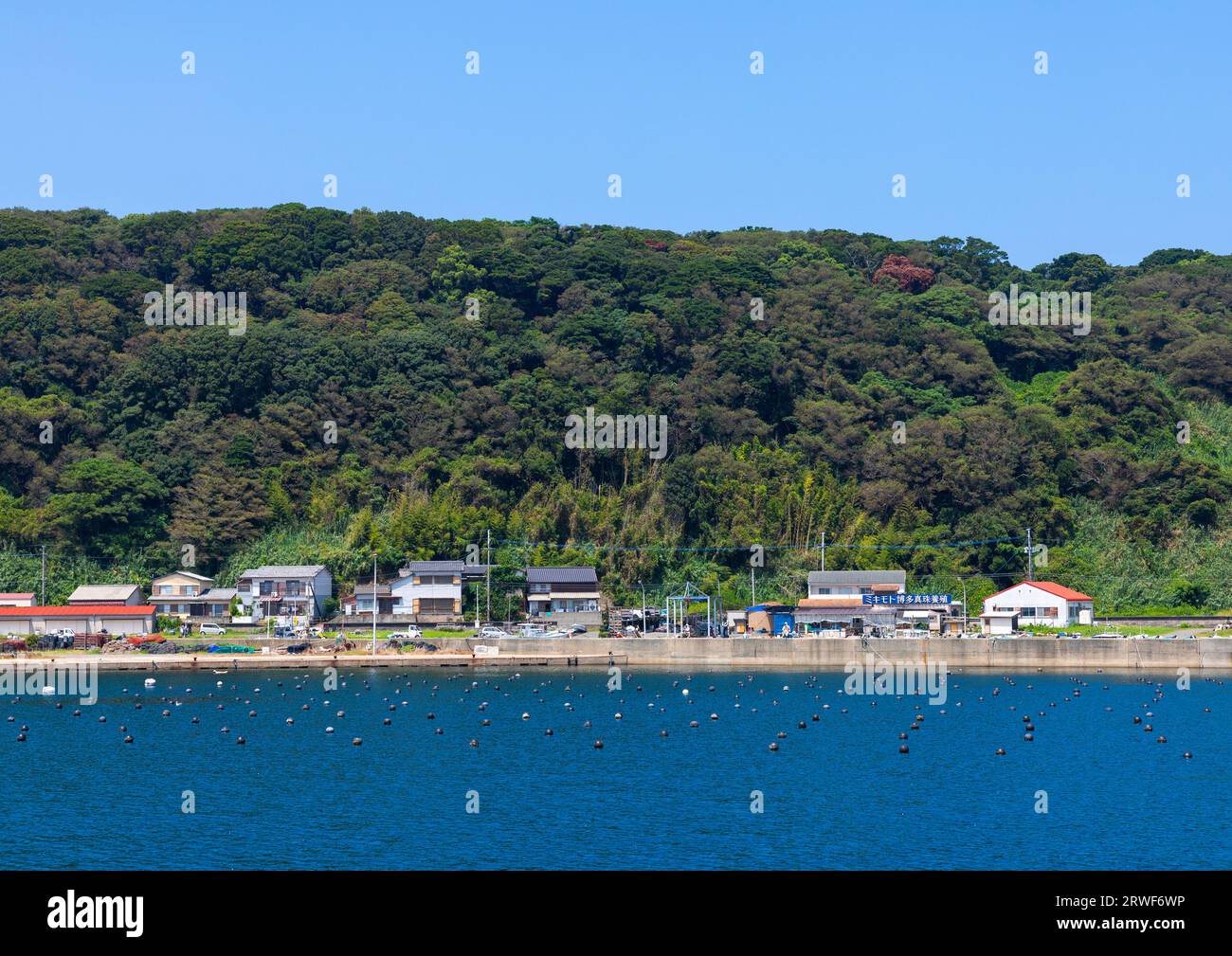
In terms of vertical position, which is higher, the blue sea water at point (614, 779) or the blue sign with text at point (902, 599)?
the blue sign with text at point (902, 599)

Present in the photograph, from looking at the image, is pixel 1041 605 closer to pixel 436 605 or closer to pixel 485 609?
pixel 485 609

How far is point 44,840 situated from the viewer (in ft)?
108

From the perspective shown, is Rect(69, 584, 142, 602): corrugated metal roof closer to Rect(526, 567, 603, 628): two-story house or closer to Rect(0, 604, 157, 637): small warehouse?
Rect(0, 604, 157, 637): small warehouse

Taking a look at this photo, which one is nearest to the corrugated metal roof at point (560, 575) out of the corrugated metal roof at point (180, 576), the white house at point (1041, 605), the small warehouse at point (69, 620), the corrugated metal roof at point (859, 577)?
the corrugated metal roof at point (859, 577)

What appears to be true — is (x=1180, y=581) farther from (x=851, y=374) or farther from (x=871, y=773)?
(x=871, y=773)

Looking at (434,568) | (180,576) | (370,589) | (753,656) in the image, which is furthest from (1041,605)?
(180,576)

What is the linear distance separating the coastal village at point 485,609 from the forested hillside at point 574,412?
3.08 meters

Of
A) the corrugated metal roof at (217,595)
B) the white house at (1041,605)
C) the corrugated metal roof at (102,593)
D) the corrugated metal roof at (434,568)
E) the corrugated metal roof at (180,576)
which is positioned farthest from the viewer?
the corrugated metal roof at (180,576)

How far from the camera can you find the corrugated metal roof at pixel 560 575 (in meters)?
88.8

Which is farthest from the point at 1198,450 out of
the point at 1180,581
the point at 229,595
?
the point at 229,595

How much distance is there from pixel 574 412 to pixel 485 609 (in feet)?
72.4

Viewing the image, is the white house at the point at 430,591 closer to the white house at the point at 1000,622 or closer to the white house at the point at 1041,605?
the white house at the point at 1000,622

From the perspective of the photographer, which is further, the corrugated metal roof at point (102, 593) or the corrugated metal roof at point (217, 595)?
the corrugated metal roof at point (217, 595)

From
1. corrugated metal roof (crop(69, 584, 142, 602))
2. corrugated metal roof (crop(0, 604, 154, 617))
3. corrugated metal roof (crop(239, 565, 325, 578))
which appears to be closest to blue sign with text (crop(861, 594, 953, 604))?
corrugated metal roof (crop(239, 565, 325, 578))
